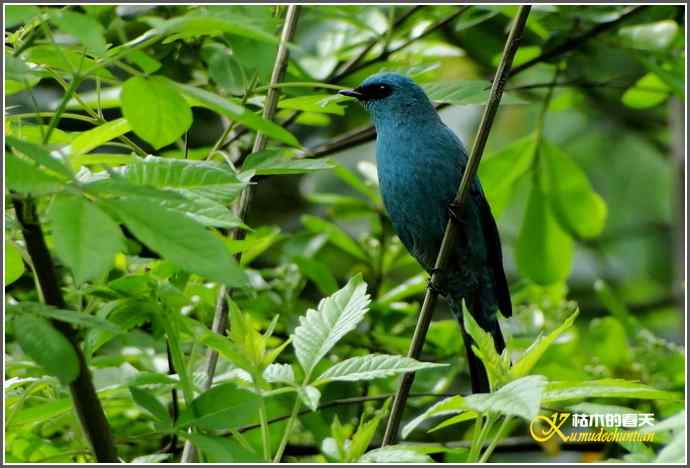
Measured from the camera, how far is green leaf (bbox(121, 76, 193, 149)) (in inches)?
69.7

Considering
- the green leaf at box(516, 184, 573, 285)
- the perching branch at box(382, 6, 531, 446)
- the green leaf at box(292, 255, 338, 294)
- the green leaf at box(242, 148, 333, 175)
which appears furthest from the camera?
the green leaf at box(516, 184, 573, 285)

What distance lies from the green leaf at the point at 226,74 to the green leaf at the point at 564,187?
1.98 metres

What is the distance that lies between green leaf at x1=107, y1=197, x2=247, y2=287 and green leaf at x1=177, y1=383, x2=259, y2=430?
0.29 metres

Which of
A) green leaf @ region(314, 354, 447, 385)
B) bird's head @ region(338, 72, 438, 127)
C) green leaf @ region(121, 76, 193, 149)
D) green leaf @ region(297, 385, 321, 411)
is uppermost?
bird's head @ region(338, 72, 438, 127)

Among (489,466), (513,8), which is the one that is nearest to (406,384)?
(489,466)

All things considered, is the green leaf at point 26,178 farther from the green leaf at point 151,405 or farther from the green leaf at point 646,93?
the green leaf at point 646,93

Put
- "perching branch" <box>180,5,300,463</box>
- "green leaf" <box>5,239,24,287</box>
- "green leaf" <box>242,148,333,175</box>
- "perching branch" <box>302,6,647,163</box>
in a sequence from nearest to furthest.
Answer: "green leaf" <box>5,239,24,287</box>
"green leaf" <box>242,148,333,175</box>
"perching branch" <box>180,5,300,463</box>
"perching branch" <box>302,6,647,163</box>

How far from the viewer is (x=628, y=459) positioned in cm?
189

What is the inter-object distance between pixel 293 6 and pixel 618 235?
5679 millimetres

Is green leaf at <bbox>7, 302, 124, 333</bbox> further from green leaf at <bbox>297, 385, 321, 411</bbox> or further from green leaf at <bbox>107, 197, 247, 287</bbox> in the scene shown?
green leaf at <bbox>297, 385, 321, 411</bbox>

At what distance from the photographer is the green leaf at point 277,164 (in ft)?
6.53

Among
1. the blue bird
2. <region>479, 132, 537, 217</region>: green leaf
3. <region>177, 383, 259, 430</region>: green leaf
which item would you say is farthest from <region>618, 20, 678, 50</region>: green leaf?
<region>177, 383, 259, 430</region>: green leaf

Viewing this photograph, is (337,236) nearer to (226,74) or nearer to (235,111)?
(226,74)

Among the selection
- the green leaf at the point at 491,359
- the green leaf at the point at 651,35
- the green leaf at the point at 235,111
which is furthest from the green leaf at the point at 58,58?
the green leaf at the point at 651,35
